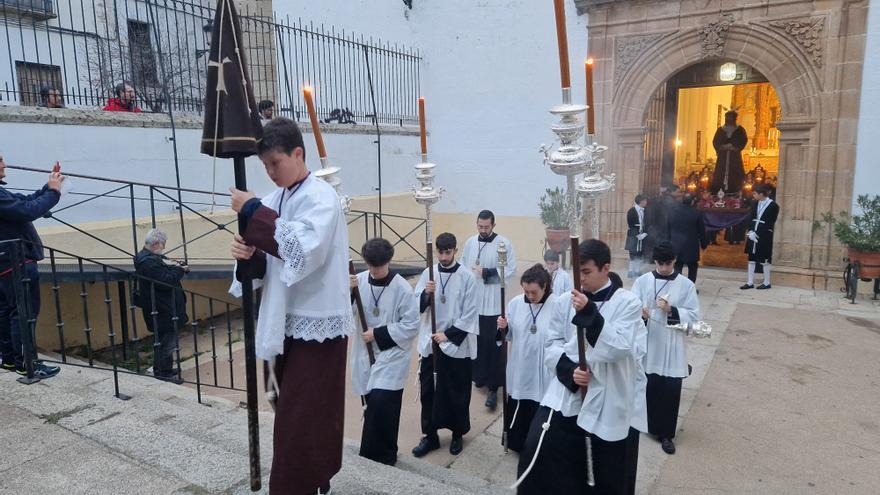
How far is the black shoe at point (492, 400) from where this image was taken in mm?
5689

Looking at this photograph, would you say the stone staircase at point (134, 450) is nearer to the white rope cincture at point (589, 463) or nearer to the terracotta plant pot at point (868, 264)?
the white rope cincture at point (589, 463)

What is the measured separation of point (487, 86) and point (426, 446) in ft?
30.5

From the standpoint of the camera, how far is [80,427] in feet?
11.7

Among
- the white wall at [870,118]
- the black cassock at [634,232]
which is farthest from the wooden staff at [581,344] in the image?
the white wall at [870,118]

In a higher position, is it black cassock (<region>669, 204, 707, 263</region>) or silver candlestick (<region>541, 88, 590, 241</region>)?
silver candlestick (<region>541, 88, 590, 241</region>)

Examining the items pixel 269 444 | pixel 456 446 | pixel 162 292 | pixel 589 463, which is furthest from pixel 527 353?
pixel 162 292

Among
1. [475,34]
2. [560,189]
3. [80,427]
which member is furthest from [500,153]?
[80,427]

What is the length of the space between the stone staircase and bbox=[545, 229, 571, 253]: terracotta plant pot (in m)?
6.46

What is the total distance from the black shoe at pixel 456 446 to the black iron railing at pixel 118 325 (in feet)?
6.70

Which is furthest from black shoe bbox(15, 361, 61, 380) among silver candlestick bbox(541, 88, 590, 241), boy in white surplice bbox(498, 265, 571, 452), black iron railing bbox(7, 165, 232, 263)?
silver candlestick bbox(541, 88, 590, 241)

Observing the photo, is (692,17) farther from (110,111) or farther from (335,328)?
(335,328)

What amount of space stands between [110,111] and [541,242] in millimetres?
7962

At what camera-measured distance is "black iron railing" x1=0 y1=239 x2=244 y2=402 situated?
444cm

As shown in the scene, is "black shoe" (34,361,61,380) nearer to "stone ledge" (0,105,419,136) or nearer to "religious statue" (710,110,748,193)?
"stone ledge" (0,105,419,136)
